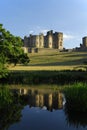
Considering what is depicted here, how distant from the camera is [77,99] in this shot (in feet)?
73.9

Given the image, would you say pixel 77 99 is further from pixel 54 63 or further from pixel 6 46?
pixel 54 63

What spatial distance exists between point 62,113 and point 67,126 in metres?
4.18

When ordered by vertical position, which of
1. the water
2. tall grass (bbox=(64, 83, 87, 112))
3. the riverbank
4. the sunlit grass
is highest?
tall grass (bbox=(64, 83, 87, 112))

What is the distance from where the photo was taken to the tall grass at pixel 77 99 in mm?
22391

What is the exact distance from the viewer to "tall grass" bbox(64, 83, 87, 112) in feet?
73.5

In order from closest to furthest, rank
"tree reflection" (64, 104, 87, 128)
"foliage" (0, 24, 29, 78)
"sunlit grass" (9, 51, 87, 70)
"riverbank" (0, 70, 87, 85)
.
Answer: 1. "tree reflection" (64, 104, 87, 128)
2. "foliage" (0, 24, 29, 78)
3. "riverbank" (0, 70, 87, 85)
4. "sunlit grass" (9, 51, 87, 70)

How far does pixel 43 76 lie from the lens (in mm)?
55469

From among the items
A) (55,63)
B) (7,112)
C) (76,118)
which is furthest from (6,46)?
(55,63)

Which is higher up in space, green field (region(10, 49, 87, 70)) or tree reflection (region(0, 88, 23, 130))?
tree reflection (region(0, 88, 23, 130))

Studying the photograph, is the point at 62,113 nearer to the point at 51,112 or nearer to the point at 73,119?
the point at 51,112

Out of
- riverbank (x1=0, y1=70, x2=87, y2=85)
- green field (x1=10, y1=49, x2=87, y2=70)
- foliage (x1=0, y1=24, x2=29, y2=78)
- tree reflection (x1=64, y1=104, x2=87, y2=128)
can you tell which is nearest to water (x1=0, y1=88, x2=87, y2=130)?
tree reflection (x1=64, y1=104, x2=87, y2=128)

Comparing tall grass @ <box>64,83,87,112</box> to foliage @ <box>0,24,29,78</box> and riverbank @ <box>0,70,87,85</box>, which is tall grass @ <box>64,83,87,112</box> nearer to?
foliage @ <box>0,24,29,78</box>

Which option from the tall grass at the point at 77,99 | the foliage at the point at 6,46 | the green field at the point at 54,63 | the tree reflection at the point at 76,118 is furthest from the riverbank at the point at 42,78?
the tree reflection at the point at 76,118

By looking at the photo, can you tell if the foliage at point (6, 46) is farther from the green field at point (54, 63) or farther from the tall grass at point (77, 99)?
the green field at point (54, 63)
